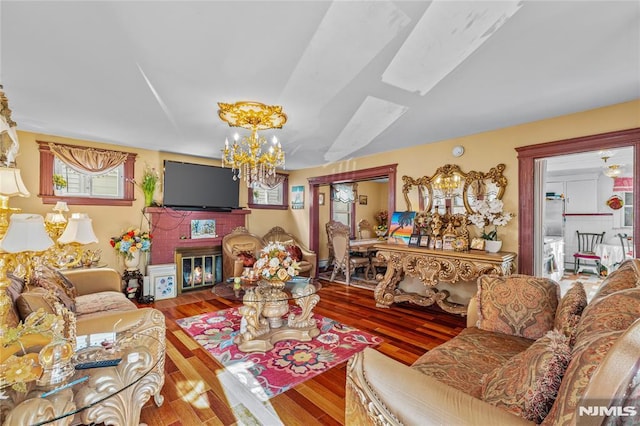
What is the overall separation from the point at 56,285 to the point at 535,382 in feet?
9.88

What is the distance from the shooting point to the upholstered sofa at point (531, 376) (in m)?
0.64

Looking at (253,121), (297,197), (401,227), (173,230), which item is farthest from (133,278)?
(401,227)

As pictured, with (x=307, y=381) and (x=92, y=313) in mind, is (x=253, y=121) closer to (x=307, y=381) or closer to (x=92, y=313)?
(x=92, y=313)

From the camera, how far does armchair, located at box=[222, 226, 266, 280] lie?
471 centimetres

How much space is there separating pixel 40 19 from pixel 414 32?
2108mm

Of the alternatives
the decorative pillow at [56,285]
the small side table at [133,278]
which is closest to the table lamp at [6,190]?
the decorative pillow at [56,285]

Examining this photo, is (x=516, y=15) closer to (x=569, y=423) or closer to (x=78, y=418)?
(x=569, y=423)

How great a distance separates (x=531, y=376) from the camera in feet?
2.99

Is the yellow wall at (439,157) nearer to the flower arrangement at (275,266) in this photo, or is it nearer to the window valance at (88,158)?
the window valance at (88,158)

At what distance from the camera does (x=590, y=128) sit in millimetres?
2686

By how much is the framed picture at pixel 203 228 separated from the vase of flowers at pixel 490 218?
4.29 metres

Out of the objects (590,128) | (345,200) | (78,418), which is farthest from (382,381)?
(345,200)

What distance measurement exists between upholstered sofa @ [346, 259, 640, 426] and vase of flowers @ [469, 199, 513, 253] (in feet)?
4.91

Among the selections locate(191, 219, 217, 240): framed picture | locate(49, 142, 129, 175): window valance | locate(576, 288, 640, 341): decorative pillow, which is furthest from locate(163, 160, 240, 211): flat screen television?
locate(576, 288, 640, 341): decorative pillow
